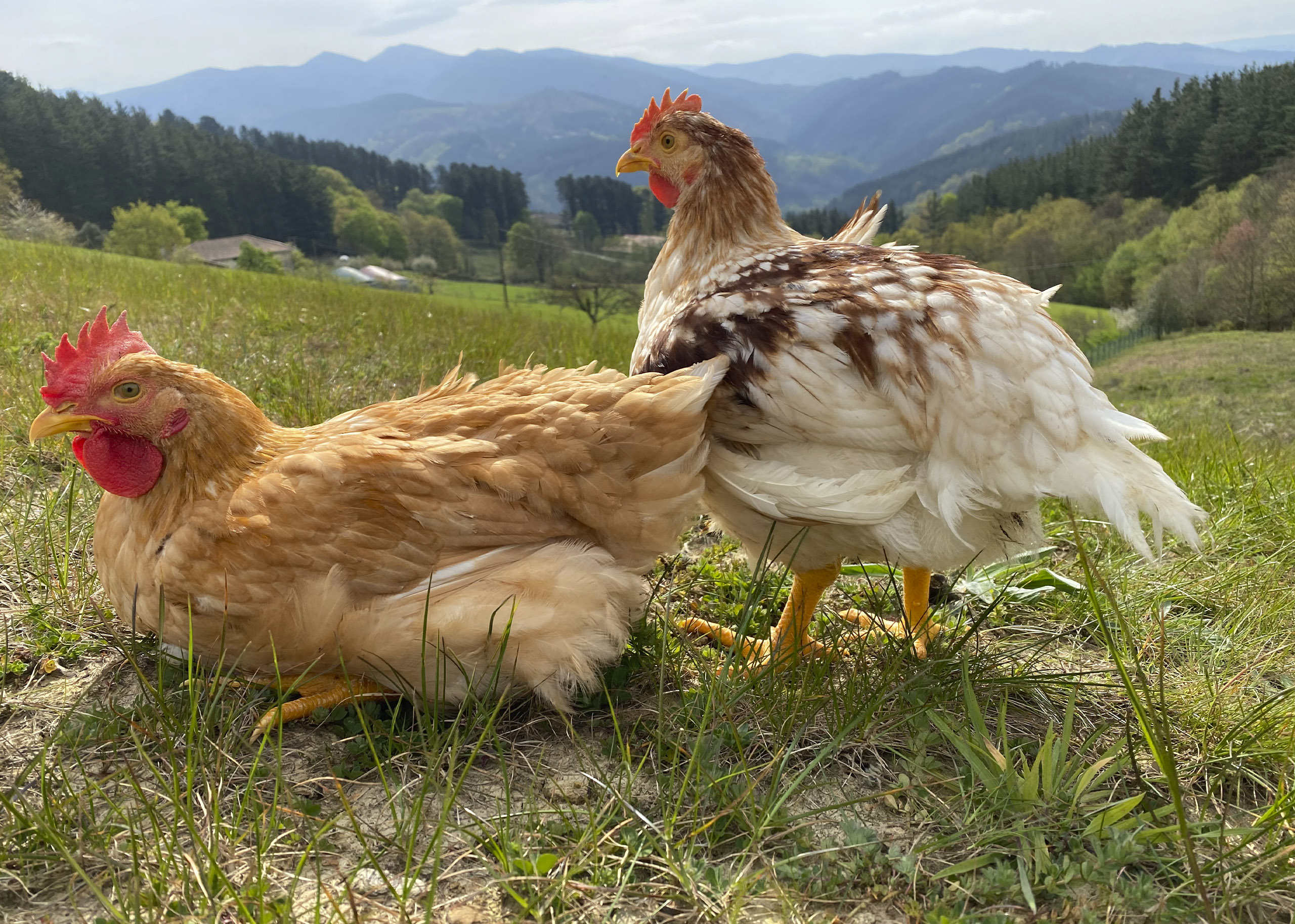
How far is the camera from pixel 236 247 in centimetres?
3219

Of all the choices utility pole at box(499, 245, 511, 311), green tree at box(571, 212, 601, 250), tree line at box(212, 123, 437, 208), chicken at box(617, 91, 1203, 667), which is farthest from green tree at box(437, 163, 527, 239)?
chicken at box(617, 91, 1203, 667)

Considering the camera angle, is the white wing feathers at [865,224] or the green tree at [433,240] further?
the green tree at [433,240]

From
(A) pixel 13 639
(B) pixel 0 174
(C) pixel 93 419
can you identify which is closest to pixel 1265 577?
(C) pixel 93 419

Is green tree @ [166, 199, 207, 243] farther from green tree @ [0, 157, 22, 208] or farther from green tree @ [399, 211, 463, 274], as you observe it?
green tree @ [0, 157, 22, 208]

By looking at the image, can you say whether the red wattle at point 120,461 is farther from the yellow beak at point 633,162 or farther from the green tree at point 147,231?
the green tree at point 147,231

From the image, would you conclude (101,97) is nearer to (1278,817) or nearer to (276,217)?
(276,217)

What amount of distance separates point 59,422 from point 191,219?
34.1 metres

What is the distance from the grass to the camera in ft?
5.33

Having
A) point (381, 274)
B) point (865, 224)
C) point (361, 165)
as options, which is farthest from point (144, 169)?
point (361, 165)

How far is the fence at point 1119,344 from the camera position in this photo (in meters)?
12.7

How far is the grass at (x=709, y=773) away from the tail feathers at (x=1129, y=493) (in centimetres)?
Answer: 16

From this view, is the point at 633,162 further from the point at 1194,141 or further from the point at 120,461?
the point at 1194,141

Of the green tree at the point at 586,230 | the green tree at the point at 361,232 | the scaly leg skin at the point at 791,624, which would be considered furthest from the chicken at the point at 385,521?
the green tree at the point at 586,230

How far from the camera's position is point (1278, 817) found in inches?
68.7
